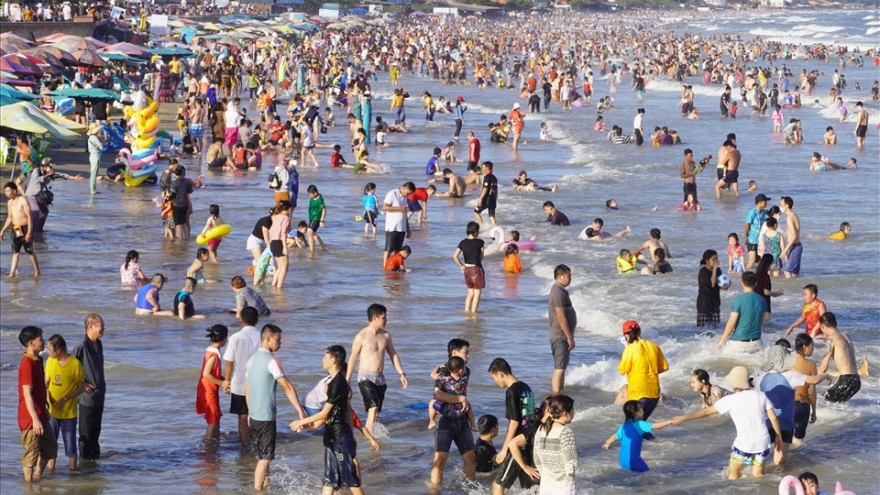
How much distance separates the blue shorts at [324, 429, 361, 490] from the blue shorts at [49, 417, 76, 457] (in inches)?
86.6

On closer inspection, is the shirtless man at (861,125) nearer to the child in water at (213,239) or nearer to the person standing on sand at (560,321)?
the child in water at (213,239)

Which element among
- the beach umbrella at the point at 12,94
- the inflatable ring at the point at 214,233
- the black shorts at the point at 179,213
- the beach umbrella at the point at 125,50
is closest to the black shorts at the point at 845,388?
the inflatable ring at the point at 214,233

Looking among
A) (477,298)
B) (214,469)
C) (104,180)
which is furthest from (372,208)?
(214,469)

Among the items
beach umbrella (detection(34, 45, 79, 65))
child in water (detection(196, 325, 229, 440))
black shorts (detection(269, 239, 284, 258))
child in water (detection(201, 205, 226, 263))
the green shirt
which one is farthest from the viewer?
beach umbrella (detection(34, 45, 79, 65))

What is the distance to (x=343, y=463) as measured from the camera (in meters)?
8.50

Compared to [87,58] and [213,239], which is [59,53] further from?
[213,239]

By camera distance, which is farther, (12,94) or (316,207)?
(12,94)

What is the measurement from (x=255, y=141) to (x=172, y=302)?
14029mm

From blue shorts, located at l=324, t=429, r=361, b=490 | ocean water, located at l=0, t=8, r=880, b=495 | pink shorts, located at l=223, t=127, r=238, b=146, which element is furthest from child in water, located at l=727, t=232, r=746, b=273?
pink shorts, located at l=223, t=127, r=238, b=146

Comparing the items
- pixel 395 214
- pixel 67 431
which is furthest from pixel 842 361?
pixel 395 214

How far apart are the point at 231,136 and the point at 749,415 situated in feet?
70.7

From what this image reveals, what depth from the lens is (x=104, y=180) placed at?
995 inches

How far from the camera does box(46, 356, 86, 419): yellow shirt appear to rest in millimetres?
9258

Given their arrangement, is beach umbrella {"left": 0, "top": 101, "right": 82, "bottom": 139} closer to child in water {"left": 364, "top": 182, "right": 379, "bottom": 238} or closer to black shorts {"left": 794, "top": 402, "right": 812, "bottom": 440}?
child in water {"left": 364, "top": 182, "right": 379, "bottom": 238}
